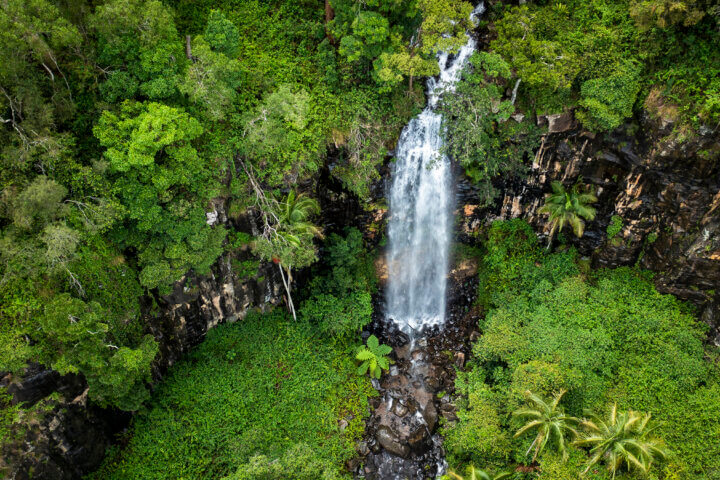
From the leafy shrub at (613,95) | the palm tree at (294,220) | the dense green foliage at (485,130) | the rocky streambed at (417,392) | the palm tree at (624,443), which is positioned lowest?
the rocky streambed at (417,392)

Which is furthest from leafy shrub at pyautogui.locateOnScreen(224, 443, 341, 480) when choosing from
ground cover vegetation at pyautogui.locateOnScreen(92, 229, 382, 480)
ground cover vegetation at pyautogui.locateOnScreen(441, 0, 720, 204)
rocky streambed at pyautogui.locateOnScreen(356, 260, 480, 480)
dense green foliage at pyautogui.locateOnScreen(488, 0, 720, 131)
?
dense green foliage at pyautogui.locateOnScreen(488, 0, 720, 131)

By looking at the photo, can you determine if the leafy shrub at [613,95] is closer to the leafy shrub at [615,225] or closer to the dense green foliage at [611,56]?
the dense green foliage at [611,56]

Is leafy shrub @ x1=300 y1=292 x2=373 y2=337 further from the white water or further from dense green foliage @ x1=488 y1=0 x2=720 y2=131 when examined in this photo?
dense green foliage @ x1=488 y1=0 x2=720 y2=131

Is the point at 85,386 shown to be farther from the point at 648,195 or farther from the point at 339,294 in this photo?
the point at 648,195

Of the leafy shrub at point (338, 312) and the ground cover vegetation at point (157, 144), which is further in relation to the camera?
the leafy shrub at point (338, 312)

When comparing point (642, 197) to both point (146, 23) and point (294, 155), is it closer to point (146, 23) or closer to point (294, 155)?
point (294, 155)

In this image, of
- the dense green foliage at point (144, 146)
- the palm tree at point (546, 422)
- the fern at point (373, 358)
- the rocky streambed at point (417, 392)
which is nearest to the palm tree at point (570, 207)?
the rocky streambed at point (417, 392)

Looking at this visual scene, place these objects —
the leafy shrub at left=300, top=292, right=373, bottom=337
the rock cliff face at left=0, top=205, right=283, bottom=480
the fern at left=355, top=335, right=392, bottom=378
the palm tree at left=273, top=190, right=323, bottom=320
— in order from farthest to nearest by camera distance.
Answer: the leafy shrub at left=300, top=292, right=373, bottom=337
the fern at left=355, top=335, right=392, bottom=378
the palm tree at left=273, top=190, right=323, bottom=320
the rock cliff face at left=0, top=205, right=283, bottom=480
